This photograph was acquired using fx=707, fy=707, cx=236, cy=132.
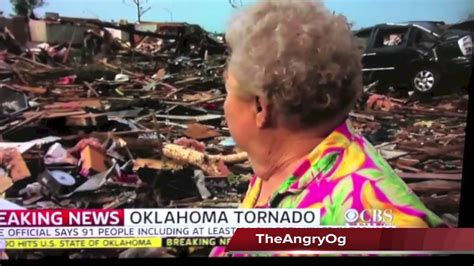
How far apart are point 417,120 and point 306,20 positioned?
475 mm

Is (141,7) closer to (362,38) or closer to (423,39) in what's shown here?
(362,38)

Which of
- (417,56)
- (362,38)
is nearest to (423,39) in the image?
(417,56)

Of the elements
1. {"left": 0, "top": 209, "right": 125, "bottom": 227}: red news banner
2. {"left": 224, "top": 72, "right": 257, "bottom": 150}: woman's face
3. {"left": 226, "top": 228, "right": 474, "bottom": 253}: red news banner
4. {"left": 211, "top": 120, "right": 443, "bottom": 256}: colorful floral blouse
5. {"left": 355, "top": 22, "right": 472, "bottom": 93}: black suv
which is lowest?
{"left": 226, "top": 228, "right": 474, "bottom": 253}: red news banner

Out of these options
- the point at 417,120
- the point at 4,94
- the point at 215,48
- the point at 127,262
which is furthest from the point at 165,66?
the point at 417,120

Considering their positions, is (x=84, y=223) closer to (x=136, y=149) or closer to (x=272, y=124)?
(x=136, y=149)

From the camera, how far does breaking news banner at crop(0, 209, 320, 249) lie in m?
2.15

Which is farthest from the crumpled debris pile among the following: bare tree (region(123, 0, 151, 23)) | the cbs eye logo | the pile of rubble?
bare tree (region(123, 0, 151, 23))

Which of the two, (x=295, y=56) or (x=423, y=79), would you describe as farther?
(x=423, y=79)

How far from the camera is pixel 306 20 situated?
6.68 ft

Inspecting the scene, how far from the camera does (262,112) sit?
2072mm

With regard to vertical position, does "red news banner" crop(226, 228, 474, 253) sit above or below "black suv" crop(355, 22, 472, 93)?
below

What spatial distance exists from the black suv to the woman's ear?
0.32 m

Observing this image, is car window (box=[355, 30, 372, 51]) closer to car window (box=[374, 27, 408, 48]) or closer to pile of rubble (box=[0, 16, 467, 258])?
car window (box=[374, 27, 408, 48])

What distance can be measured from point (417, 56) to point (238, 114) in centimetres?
57
